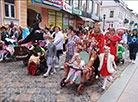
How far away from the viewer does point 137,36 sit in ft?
22.0

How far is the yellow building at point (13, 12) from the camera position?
376 inches

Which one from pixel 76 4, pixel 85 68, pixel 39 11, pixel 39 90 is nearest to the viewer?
pixel 85 68

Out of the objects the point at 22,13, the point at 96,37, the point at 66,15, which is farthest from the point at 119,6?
the point at 96,37

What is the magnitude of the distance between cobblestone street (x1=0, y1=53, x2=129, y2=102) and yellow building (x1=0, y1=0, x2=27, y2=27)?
263 inches

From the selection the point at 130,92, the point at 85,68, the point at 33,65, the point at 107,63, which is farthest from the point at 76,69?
the point at 33,65

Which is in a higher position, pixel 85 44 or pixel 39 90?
pixel 85 44

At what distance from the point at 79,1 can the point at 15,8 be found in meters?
12.8

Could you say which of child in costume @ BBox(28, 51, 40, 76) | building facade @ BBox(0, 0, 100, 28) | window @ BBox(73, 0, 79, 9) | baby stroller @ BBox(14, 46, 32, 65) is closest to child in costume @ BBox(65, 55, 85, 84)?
child in costume @ BBox(28, 51, 40, 76)

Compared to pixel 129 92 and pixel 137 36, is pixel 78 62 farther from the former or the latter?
pixel 137 36

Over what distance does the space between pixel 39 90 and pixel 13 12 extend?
29.2 ft

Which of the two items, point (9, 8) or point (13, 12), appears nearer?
point (9, 8)

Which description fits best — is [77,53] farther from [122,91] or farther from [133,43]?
→ [133,43]

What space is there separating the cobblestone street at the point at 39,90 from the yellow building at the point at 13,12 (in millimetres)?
6676

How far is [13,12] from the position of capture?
10.4m
